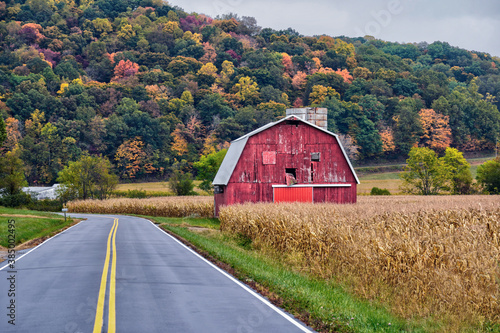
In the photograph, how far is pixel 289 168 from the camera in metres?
41.5

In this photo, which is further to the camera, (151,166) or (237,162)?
(151,166)

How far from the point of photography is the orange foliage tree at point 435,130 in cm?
12988

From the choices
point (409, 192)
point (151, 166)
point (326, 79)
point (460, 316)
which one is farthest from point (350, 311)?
point (326, 79)

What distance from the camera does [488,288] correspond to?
998 cm

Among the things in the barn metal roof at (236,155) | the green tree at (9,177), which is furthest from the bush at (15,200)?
the barn metal roof at (236,155)

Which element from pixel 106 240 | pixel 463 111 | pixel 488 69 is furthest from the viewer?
pixel 488 69

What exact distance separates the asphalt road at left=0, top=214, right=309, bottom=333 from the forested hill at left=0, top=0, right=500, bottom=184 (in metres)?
94.9

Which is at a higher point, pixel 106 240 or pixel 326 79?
pixel 326 79

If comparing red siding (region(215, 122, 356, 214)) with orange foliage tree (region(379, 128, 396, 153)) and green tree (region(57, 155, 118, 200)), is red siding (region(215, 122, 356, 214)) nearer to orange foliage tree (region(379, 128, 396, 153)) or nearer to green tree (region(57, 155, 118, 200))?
green tree (region(57, 155, 118, 200))

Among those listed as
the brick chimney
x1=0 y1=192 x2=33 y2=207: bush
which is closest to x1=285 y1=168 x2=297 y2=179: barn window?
the brick chimney

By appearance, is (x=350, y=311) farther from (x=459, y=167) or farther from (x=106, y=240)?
(x=459, y=167)

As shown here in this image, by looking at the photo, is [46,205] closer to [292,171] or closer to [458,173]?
[292,171]

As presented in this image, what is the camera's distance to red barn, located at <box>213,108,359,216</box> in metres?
41.2

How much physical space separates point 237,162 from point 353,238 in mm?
26192
